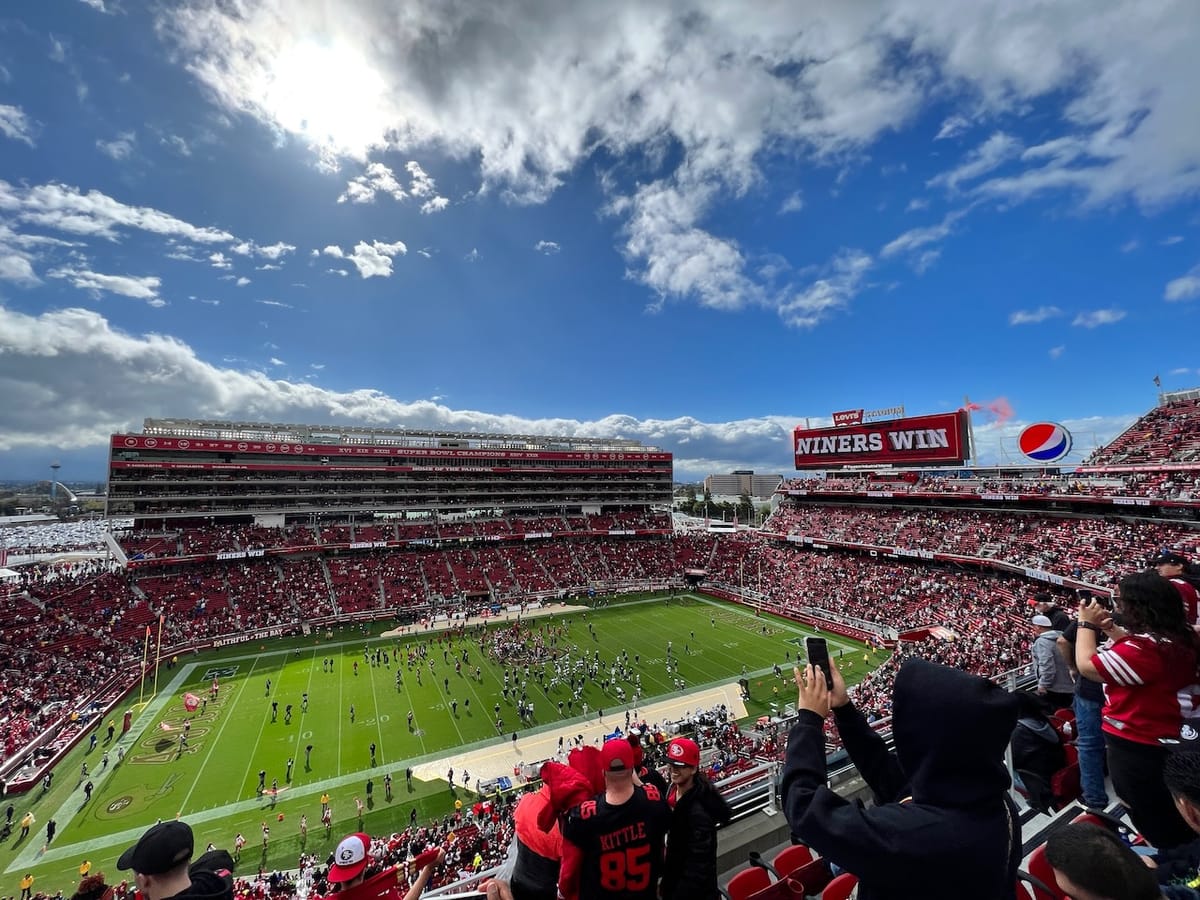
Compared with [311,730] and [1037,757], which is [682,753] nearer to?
[1037,757]

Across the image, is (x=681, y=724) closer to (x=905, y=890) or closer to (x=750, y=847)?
(x=750, y=847)

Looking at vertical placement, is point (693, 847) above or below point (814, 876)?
above

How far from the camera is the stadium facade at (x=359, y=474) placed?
42.6 m

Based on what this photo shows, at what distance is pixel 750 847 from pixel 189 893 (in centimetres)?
418

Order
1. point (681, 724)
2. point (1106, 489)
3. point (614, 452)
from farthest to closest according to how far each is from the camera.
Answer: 1. point (614, 452)
2. point (1106, 489)
3. point (681, 724)

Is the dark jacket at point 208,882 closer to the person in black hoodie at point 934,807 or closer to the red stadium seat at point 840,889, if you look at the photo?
the person in black hoodie at point 934,807

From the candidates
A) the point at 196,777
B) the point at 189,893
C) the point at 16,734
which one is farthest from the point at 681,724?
the point at 16,734

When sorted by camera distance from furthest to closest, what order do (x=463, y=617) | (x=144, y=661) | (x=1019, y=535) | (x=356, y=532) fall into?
(x=356, y=532)
(x=463, y=617)
(x=1019, y=535)
(x=144, y=661)

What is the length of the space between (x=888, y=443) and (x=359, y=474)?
4911 cm

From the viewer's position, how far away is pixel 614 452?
6419 centimetres

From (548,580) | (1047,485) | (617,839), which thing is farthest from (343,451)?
(1047,485)

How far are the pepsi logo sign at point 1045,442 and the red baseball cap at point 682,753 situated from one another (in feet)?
144

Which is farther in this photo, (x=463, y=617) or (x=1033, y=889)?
A: (x=463, y=617)

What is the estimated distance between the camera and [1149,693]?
3.50 metres
